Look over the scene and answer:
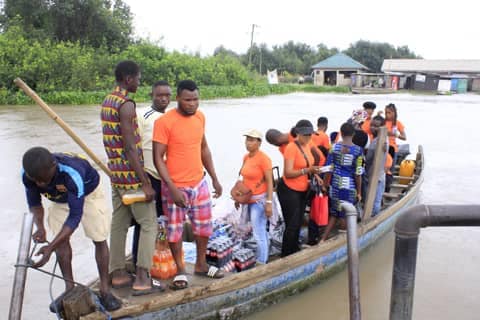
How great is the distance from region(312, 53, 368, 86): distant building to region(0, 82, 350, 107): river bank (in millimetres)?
6672

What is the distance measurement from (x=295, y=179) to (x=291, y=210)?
12.8 inches

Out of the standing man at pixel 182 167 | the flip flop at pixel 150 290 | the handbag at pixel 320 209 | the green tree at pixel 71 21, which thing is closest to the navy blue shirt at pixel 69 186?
the standing man at pixel 182 167

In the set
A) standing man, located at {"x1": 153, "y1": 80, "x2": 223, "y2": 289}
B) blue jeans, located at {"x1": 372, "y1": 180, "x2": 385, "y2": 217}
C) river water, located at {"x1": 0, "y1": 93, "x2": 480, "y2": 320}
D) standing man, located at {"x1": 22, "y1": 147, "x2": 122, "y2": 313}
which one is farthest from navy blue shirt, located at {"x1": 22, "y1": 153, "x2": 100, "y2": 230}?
blue jeans, located at {"x1": 372, "y1": 180, "x2": 385, "y2": 217}

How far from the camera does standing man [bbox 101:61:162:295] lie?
10.2 ft

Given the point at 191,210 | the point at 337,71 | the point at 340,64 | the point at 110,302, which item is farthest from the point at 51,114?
the point at 340,64

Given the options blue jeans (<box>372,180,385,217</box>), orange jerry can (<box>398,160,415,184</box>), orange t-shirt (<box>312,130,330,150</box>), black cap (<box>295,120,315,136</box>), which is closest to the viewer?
black cap (<box>295,120,315,136</box>)

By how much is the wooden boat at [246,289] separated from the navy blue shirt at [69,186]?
2.36 feet

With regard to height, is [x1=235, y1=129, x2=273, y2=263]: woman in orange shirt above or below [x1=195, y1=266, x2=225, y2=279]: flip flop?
above

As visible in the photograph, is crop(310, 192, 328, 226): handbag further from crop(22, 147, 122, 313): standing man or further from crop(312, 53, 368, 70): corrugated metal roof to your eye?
crop(312, 53, 368, 70): corrugated metal roof

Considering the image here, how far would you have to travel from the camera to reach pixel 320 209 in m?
4.61

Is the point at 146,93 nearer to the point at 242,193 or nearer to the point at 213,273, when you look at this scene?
the point at 242,193

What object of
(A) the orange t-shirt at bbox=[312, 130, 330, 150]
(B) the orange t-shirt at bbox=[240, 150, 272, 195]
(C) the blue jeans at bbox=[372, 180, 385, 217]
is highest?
(A) the orange t-shirt at bbox=[312, 130, 330, 150]

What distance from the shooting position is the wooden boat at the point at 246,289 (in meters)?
3.25

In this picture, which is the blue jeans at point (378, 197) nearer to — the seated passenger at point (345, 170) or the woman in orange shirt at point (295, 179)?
the seated passenger at point (345, 170)
